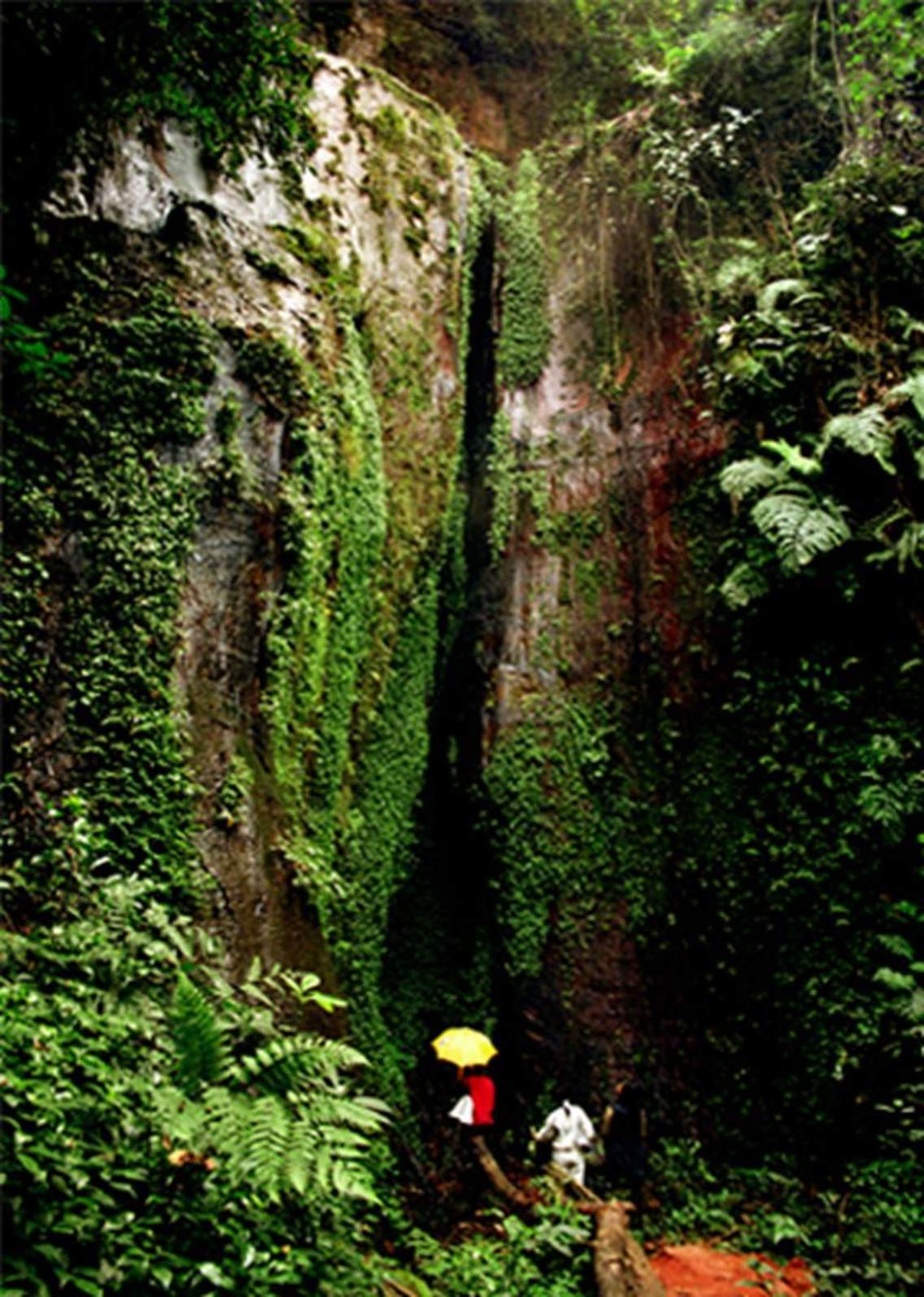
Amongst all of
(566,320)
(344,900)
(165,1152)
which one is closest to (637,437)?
(566,320)

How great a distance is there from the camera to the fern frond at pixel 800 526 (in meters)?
7.02

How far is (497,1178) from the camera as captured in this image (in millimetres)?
6730

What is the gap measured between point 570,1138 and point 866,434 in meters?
6.40

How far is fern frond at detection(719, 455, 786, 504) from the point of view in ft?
25.2

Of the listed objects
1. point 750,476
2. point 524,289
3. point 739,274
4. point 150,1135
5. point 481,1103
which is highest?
point 524,289

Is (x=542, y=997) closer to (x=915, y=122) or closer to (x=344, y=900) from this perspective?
(x=344, y=900)

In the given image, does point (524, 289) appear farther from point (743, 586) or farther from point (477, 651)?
→ point (743, 586)

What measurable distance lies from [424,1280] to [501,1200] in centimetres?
178

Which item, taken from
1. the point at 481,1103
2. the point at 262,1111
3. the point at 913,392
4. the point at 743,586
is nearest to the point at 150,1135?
the point at 262,1111

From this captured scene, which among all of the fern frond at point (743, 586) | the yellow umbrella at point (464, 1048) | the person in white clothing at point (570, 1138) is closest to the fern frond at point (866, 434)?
the fern frond at point (743, 586)

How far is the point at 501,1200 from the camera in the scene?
6664 mm

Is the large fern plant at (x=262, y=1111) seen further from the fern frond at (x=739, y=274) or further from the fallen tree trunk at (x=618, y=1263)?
the fern frond at (x=739, y=274)

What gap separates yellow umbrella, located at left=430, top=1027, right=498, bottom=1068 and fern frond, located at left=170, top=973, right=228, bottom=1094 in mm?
4431

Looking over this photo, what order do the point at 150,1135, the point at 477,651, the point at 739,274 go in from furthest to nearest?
1. the point at 477,651
2. the point at 739,274
3. the point at 150,1135
